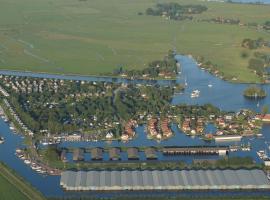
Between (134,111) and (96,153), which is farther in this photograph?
(134,111)

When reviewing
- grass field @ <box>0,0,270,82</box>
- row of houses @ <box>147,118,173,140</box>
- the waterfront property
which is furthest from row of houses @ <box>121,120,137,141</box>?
grass field @ <box>0,0,270,82</box>

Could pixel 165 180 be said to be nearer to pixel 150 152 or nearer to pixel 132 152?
pixel 150 152

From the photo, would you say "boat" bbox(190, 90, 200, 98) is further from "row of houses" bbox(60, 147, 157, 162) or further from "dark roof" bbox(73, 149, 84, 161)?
"dark roof" bbox(73, 149, 84, 161)

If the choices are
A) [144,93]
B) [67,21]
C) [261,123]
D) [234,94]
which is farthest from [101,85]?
[67,21]

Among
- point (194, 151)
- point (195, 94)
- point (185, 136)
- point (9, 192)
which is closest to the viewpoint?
point (9, 192)

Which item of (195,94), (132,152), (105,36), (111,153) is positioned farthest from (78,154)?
(105,36)
